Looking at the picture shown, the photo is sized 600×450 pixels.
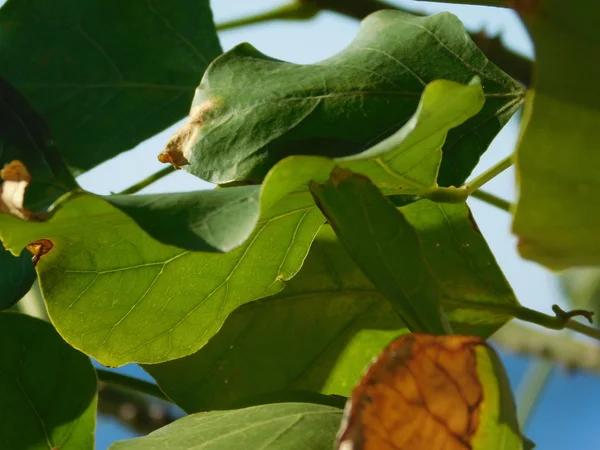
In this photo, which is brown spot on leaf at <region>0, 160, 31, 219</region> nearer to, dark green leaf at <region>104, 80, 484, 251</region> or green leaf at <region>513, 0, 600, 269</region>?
dark green leaf at <region>104, 80, 484, 251</region>

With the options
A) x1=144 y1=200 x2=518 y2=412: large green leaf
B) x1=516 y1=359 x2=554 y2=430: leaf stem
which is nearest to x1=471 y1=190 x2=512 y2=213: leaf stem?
x1=144 y1=200 x2=518 y2=412: large green leaf

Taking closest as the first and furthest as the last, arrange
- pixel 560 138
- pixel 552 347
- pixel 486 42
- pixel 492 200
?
pixel 560 138, pixel 492 200, pixel 486 42, pixel 552 347

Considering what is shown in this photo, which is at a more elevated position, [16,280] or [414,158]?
[414,158]

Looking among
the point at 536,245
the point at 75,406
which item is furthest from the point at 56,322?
the point at 536,245

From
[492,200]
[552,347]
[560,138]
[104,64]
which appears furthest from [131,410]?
[552,347]

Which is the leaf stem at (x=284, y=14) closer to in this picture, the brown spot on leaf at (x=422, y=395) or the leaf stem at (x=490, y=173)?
the leaf stem at (x=490, y=173)

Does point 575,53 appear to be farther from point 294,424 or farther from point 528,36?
point 294,424

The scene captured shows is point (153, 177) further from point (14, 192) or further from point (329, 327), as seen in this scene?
point (14, 192)
